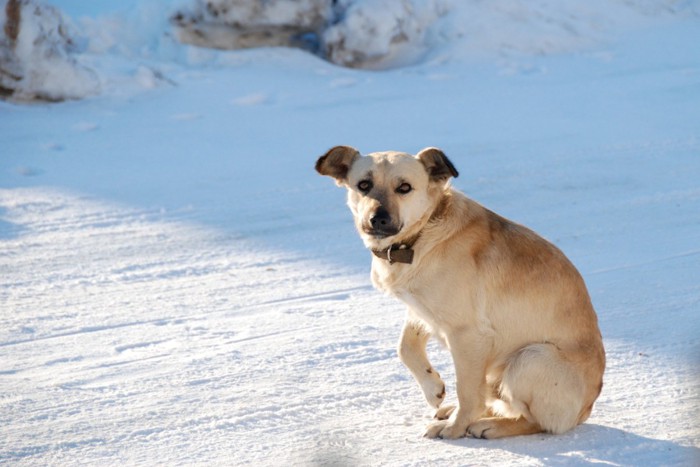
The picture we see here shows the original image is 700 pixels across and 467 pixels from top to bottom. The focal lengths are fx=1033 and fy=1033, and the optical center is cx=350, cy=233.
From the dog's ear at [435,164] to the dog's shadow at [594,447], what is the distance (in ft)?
3.80

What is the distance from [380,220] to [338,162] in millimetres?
494

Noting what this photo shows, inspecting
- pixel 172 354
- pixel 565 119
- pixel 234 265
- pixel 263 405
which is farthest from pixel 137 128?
pixel 263 405

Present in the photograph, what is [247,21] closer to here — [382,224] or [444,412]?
[382,224]

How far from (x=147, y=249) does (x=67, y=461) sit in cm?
297

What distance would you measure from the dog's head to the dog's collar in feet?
0.13

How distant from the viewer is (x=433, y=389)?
4660mm

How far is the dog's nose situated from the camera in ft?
14.5

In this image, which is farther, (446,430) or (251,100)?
(251,100)

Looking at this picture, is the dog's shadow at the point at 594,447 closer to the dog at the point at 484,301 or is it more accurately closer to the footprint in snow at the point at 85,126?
the dog at the point at 484,301

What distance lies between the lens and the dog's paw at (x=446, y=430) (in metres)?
4.42

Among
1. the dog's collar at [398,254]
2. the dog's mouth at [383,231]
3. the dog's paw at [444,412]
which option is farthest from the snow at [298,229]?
the dog's mouth at [383,231]

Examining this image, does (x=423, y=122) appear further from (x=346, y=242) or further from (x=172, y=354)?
(x=172, y=354)

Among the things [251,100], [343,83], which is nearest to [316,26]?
[343,83]

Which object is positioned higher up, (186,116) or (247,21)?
(247,21)
